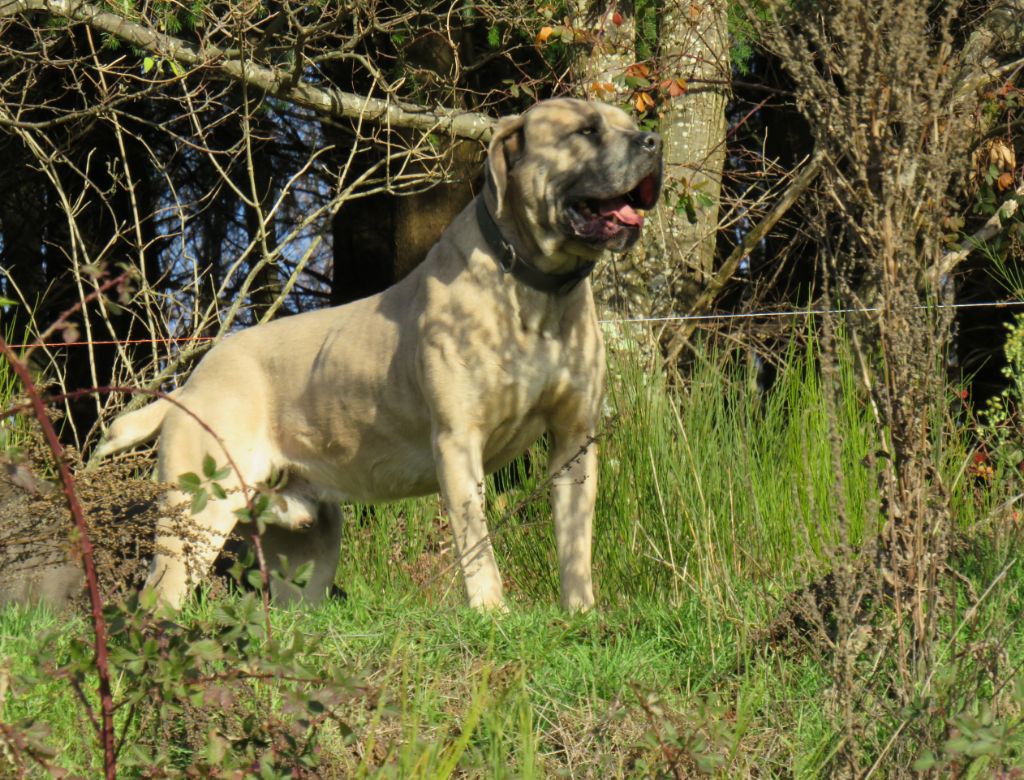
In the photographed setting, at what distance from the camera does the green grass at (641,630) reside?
125 inches

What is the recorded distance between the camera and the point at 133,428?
604 centimetres

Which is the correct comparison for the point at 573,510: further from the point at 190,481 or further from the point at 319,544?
the point at 190,481

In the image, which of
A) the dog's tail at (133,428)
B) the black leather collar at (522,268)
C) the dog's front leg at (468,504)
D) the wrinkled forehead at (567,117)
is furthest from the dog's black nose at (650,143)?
the dog's tail at (133,428)

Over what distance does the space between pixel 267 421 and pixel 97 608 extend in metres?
3.56

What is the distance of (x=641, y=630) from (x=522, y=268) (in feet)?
4.78

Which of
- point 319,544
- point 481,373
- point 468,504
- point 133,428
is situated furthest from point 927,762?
point 133,428

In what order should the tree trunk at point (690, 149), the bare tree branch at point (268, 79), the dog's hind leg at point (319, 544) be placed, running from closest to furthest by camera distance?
1. the dog's hind leg at point (319, 544)
2. the bare tree branch at point (268, 79)
3. the tree trunk at point (690, 149)

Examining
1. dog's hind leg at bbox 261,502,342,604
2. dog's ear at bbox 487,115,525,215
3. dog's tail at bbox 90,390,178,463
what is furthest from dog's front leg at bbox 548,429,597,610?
dog's tail at bbox 90,390,178,463

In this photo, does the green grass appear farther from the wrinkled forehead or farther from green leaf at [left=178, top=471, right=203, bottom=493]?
the wrinkled forehead

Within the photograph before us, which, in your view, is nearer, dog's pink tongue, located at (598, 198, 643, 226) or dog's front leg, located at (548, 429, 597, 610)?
dog's pink tongue, located at (598, 198, 643, 226)

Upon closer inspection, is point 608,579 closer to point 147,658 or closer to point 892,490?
point 892,490

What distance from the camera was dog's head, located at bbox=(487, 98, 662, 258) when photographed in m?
5.00

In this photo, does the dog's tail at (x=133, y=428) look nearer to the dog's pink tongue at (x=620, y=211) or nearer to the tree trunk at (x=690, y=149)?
the dog's pink tongue at (x=620, y=211)

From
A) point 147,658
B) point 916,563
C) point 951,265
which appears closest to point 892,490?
point 916,563
